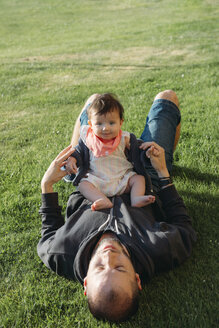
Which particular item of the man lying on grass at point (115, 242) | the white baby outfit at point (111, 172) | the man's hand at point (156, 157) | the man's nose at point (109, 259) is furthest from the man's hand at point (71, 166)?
the man's nose at point (109, 259)

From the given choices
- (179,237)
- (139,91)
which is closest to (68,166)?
(179,237)

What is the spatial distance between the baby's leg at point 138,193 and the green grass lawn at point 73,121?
2.06 feet

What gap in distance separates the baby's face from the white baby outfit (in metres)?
0.17

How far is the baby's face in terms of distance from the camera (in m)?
3.35

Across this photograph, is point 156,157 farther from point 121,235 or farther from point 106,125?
point 121,235

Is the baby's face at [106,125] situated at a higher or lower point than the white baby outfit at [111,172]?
higher

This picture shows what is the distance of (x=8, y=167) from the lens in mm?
5039

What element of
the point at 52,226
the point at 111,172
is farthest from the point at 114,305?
the point at 111,172

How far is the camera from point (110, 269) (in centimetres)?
252

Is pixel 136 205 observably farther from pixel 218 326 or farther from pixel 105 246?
pixel 218 326

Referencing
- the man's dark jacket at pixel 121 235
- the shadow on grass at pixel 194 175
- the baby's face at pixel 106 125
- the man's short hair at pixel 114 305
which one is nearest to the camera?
the man's short hair at pixel 114 305

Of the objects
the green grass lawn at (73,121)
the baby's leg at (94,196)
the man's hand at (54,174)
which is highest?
the man's hand at (54,174)

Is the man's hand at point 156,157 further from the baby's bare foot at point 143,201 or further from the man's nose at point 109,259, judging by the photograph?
the man's nose at point 109,259

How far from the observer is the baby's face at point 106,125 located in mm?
3350
